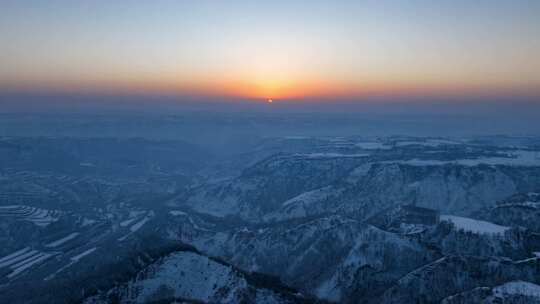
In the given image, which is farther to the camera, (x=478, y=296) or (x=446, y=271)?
(x=446, y=271)

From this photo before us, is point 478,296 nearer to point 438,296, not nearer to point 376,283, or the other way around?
point 438,296

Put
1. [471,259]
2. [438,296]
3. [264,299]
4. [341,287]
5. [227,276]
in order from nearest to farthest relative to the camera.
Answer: [264,299] < [227,276] < [438,296] < [471,259] < [341,287]

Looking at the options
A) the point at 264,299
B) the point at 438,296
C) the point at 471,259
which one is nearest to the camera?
the point at 264,299

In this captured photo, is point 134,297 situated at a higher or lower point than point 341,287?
higher

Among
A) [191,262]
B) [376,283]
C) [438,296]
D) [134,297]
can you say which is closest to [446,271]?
[438,296]

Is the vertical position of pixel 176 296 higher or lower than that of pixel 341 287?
higher

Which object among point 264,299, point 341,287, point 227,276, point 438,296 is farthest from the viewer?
point 341,287

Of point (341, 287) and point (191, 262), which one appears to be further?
point (341, 287)

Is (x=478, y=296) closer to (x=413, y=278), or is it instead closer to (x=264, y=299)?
(x=413, y=278)

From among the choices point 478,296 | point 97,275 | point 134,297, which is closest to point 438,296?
point 478,296
